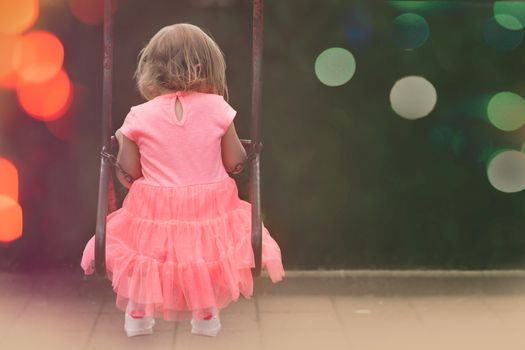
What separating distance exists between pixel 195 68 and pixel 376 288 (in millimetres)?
1717

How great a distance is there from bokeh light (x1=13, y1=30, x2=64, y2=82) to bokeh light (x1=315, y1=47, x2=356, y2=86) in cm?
122

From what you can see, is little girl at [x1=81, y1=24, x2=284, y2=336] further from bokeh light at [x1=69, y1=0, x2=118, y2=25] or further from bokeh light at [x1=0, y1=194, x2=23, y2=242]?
bokeh light at [x1=0, y1=194, x2=23, y2=242]

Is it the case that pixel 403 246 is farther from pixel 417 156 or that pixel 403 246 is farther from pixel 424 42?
pixel 424 42

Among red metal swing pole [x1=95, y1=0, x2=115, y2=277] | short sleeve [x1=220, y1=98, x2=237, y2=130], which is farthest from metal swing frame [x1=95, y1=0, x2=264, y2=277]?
short sleeve [x1=220, y1=98, x2=237, y2=130]

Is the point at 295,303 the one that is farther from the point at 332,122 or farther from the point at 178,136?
the point at 178,136

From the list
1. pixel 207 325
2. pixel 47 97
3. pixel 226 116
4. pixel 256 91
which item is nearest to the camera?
pixel 256 91

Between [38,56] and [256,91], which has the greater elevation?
[38,56]

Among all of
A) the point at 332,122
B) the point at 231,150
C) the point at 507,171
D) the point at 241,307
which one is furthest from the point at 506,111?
the point at 231,150

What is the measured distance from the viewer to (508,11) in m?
4.30

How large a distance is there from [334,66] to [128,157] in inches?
54.7

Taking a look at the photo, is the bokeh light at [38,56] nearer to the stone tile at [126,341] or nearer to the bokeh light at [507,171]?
the stone tile at [126,341]

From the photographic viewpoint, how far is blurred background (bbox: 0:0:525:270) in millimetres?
4246

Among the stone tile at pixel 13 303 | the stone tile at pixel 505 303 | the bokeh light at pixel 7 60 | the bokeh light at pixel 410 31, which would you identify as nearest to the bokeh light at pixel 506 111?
the bokeh light at pixel 410 31

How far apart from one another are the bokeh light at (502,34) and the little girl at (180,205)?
165cm
